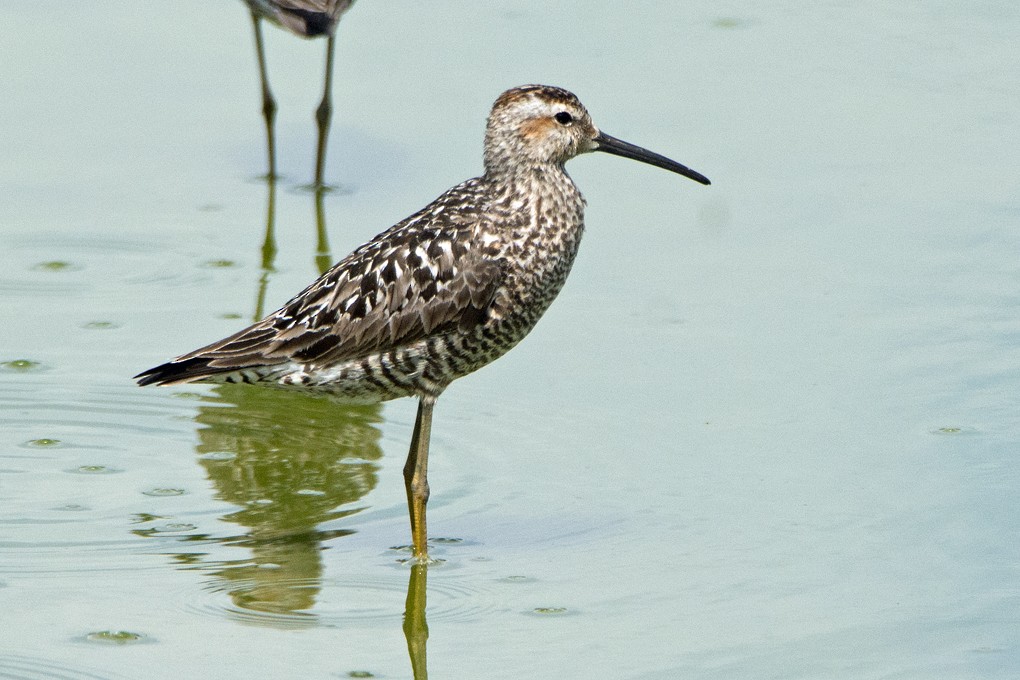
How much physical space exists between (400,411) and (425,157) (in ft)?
9.34

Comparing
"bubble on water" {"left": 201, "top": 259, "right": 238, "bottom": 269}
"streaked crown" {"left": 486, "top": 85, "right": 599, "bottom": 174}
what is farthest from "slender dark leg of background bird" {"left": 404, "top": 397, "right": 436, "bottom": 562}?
"bubble on water" {"left": 201, "top": 259, "right": 238, "bottom": 269}

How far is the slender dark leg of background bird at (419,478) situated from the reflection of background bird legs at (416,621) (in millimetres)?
121

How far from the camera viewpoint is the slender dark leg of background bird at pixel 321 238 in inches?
372

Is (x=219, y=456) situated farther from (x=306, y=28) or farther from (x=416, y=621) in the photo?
(x=306, y=28)

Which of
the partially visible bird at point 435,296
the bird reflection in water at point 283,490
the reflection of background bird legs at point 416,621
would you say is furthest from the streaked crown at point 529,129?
the reflection of background bird legs at point 416,621

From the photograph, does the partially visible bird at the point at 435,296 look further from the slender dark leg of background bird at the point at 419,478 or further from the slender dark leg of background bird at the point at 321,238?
the slender dark leg of background bird at the point at 321,238

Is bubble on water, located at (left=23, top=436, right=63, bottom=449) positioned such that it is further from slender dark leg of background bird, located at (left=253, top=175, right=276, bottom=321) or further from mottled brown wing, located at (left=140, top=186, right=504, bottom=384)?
slender dark leg of background bird, located at (left=253, top=175, right=276, bottom=321)

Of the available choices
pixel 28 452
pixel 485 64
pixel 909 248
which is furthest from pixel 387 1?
Result: pixel 28 452

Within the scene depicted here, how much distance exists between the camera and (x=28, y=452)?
7.43 m

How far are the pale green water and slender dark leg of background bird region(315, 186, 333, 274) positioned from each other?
57mm

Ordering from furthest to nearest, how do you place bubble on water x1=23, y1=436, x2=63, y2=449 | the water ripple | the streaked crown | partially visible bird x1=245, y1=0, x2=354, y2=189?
partially visible bird x1=245, y1=0, x2=354, y2=189 → bubble on water x1=23, y1=436, x2=63, y2=449 → the streaked crown → the water ripple

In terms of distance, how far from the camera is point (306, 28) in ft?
33.8

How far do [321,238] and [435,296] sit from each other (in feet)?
10.7

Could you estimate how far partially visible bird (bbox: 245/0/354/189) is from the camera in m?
10.3
